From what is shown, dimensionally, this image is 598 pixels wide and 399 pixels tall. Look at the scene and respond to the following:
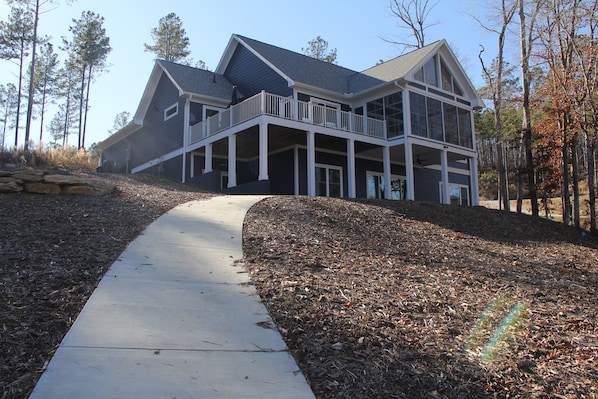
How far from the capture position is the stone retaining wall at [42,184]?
922cm

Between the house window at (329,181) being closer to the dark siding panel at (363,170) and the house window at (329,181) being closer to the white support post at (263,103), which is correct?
the dark siding panel at (363,170)

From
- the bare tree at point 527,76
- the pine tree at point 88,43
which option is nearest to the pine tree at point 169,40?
the pine tree at point 88,43

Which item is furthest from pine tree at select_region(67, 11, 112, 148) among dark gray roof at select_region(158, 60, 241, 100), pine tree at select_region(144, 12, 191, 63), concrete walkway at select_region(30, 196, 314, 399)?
concrete walkway at select_region(30, 196, 314, 399)

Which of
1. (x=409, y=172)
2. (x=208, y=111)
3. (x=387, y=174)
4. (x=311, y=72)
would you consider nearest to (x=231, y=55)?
(x=208, y=111)

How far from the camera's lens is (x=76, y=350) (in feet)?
10.6

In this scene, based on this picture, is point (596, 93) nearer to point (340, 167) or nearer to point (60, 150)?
point (340, 167)

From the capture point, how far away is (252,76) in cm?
1927

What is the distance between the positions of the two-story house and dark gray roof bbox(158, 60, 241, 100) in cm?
6

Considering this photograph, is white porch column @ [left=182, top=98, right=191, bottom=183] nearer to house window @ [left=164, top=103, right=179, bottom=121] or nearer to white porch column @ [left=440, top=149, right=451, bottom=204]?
house window @ [left=164, top=103, right=179, bottom=121]

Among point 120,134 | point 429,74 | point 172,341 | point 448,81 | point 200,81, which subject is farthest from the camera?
point 120,134

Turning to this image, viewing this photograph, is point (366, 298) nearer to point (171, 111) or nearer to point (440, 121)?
point (440, 121)

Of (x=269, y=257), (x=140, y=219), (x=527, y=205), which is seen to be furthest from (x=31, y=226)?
(x=527, y=205)

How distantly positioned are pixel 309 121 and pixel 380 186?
22.1 feet

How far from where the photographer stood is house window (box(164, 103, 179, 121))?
1980 centimetres
